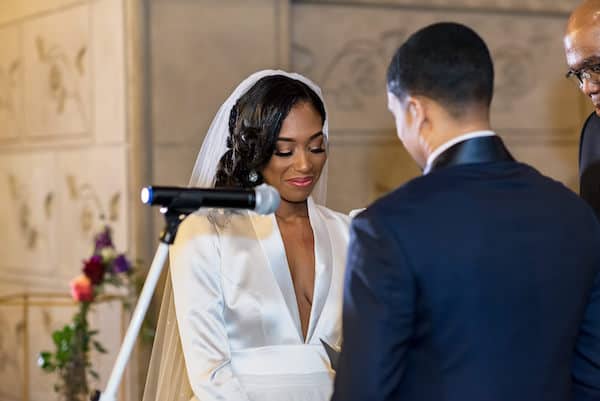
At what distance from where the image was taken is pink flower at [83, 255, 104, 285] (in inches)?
187

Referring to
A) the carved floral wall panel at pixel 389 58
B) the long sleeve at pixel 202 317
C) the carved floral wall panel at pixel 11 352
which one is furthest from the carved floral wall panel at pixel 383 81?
the long sleeve at pixel 202 317

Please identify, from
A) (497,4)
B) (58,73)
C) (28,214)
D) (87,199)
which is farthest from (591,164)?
(28,214)

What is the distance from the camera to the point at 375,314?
6.35 ft

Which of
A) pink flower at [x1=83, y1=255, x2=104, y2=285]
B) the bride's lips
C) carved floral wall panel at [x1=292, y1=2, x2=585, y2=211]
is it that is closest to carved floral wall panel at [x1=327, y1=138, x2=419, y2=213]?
carved floral wall panel at [x1=292, y1=2, x2=585, y2=211]

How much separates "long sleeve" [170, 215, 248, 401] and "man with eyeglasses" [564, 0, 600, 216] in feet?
4.39

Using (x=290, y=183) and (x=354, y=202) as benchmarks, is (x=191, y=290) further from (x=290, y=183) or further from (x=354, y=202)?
(x=354, y=202)

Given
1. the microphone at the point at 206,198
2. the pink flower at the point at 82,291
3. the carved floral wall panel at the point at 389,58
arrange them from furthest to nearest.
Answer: the carved floral wall panel at the point at 389,58
the pink flower at the point at 82,291
the microphone at the point at 206,198

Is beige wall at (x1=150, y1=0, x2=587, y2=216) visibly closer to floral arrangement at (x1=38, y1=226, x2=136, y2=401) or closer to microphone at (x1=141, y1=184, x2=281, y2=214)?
floral arrangement at (x1=38, y1=226, x2=136, y2=401)

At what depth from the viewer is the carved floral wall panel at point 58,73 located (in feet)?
18.6

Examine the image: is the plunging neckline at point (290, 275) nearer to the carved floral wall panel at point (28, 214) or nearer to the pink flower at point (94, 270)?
the pink flower at point (94, 270)

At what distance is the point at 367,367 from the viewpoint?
6.42 feet

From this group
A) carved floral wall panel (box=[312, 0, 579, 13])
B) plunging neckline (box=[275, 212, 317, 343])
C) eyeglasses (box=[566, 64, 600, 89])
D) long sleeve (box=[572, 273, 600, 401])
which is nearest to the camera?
long sleeve (box=[572, 273, 600, 401])

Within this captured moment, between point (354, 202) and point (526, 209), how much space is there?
393 cm

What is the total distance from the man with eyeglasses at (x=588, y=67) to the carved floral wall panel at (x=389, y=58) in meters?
2.43
